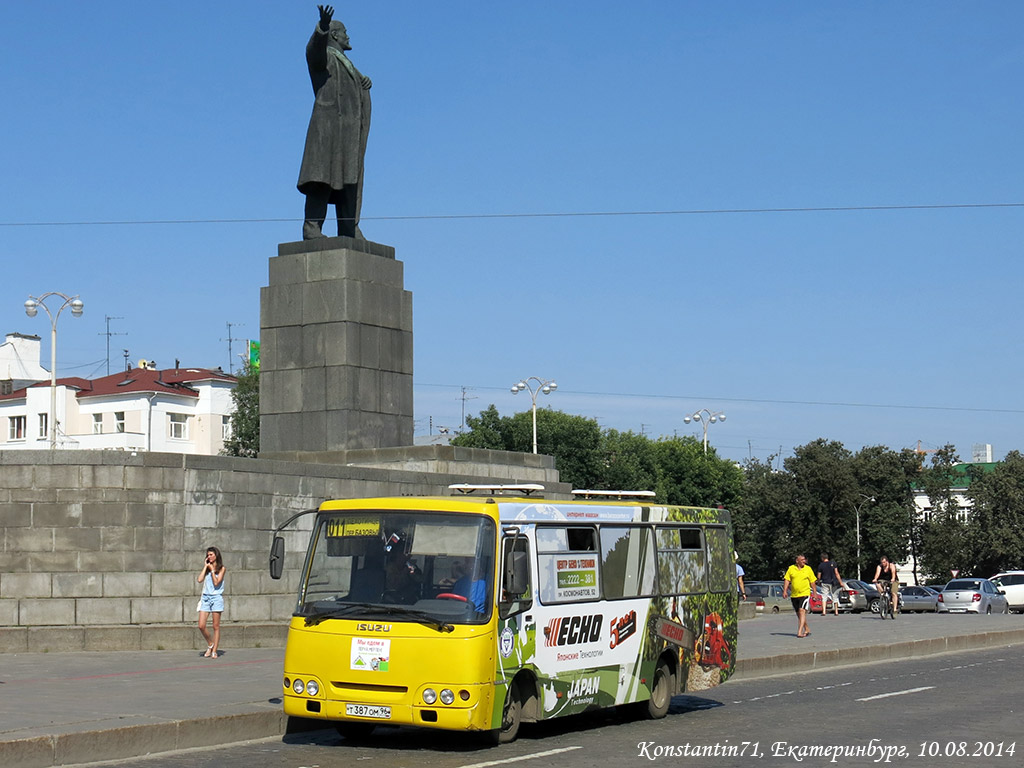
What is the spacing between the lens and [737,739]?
40.7 ft

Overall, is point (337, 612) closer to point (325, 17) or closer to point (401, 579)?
point (401, 579)

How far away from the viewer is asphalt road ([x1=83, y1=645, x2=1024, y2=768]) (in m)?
11.0

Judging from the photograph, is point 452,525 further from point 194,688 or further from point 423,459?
point 423,459

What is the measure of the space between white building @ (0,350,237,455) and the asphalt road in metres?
77.9

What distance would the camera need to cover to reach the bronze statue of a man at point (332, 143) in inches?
1043

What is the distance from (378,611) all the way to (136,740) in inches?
87.1

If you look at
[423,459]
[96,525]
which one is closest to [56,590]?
[96,525]

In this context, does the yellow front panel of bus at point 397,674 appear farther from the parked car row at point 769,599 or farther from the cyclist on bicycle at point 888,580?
the parked car row at point 769,599

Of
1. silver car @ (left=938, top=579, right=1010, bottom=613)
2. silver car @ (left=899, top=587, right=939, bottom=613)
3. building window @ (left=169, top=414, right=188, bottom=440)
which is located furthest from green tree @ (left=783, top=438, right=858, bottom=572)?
building window @ (left=169, top=414, right=188, bottom=440)

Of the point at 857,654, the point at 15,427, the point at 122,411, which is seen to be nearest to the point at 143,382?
the point at 122,411

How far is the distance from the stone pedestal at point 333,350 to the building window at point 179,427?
68.6 m

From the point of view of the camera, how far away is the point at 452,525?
469 inches

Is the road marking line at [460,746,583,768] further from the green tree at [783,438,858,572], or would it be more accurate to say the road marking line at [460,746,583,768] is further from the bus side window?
the green tree at [783,438,858,572]

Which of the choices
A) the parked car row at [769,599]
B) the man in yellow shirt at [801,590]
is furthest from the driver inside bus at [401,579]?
the parked car row at [769,599]
